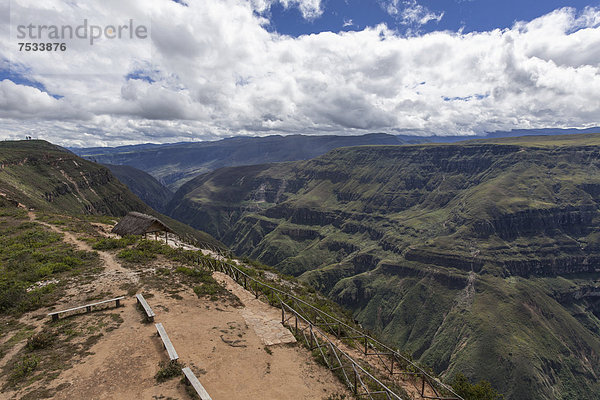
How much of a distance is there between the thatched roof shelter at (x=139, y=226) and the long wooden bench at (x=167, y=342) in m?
35.9

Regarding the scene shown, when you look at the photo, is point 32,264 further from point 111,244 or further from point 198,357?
point 198,357

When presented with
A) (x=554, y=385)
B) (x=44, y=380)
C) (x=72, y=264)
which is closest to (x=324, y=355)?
(x=44, y=380)

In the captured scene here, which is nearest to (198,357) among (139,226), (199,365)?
(199,365)

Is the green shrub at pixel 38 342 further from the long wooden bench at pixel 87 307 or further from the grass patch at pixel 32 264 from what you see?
the grass patch at pixel 32 264

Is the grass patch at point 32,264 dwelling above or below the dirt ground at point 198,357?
above

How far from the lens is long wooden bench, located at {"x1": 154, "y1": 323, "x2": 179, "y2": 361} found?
711 inches

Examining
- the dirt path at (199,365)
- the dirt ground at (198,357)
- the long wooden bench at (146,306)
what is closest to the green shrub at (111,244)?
the dirt ground at (198,357)

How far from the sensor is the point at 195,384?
Result: 1602 centimetres

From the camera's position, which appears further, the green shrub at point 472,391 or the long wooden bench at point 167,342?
the green shrub at point 472,391

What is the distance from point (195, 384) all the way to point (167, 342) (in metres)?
4.83

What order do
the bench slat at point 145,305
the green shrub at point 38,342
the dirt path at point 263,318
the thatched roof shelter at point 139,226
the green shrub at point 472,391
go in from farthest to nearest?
1. the thatched roof shelter at point 139,226
2. the green shrub at point 472,391
3. the dirt path at point 263,318
4. the bench slat at point 145,305
5. the green shrub at point 38,342

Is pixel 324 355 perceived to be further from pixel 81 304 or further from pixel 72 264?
pixel 72 264

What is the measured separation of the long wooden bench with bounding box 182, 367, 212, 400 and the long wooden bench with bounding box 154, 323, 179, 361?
4.46 ft

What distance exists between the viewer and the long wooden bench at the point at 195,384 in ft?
50.1
